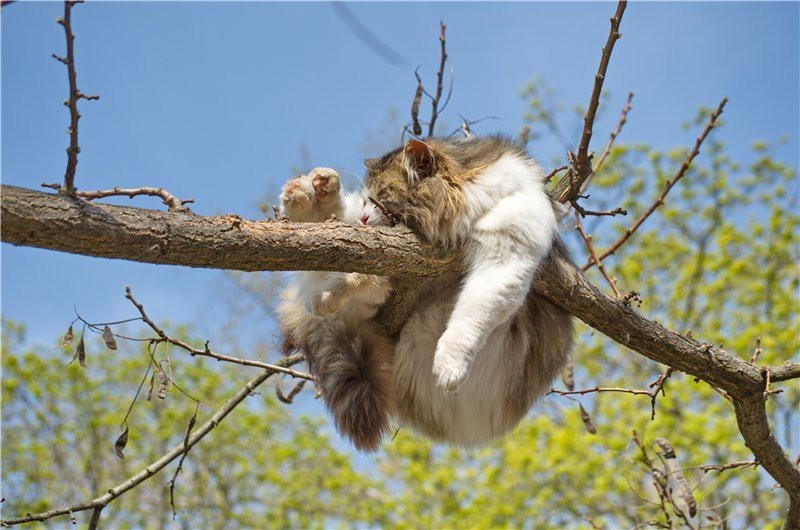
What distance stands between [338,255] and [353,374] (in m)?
1.06

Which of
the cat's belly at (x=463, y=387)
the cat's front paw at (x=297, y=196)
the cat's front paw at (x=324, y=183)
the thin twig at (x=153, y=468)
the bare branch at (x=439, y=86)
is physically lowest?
the thin twig at (x=153, y=468)

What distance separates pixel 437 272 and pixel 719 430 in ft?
34.4

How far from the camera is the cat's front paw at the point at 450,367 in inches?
120

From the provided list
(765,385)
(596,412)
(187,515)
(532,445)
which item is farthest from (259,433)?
(765,385)

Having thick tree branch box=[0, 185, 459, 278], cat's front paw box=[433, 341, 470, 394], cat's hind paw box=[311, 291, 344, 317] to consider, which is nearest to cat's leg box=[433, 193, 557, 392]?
cat's front paw box=[433, 341, 470, 394]

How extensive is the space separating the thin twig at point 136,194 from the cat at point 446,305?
76cm

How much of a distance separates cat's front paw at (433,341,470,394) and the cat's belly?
545 mm

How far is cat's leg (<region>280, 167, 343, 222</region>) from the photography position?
11.7 ft

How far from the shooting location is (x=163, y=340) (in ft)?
10.5

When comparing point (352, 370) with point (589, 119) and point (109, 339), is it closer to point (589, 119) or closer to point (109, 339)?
point (109, 339)

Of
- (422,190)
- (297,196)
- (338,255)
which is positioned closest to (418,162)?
(422,190)

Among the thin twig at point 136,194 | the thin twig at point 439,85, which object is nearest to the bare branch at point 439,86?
the thin twig at point 439,85

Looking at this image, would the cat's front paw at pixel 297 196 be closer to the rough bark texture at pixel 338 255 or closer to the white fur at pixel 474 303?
the white fur at pixel 474 303

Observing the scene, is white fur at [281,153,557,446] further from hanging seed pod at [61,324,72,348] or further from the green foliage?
the green foliage
